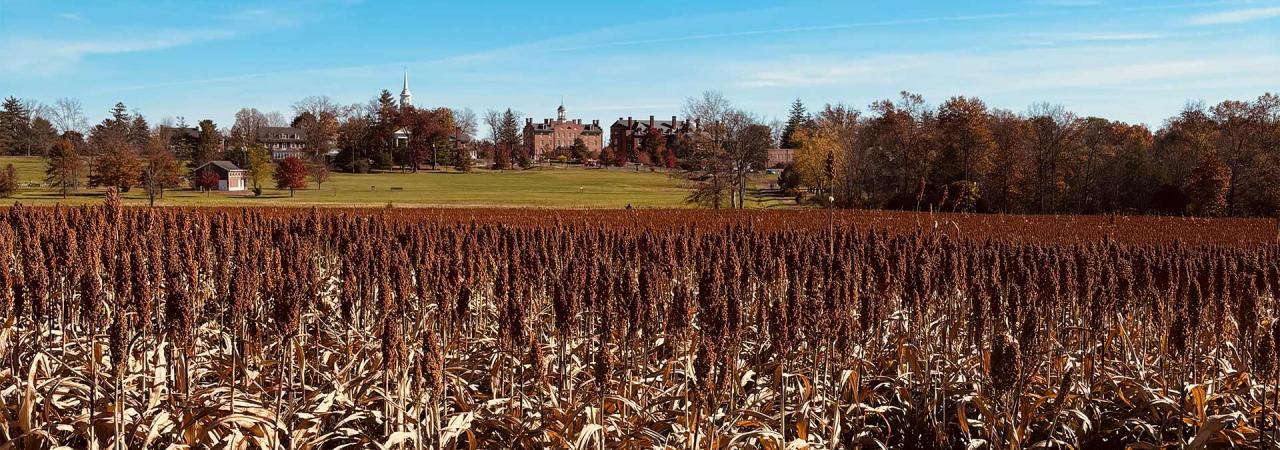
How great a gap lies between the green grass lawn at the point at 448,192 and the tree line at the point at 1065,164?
17.1m

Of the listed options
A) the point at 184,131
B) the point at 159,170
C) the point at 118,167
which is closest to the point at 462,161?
the point at 184,131

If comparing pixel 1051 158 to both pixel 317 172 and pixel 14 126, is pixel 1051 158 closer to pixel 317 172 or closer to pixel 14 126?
pixel 317 172

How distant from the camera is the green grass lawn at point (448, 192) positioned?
60.2 m

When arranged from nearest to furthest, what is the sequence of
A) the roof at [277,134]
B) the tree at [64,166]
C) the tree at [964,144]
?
the tree at [964,144], the tree at [64,166], the roof at [277,134]

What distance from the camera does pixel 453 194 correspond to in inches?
2975

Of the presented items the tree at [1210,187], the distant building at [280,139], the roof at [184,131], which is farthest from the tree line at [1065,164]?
the distant building at [280,139]

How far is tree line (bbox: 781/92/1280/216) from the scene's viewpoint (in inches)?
1935

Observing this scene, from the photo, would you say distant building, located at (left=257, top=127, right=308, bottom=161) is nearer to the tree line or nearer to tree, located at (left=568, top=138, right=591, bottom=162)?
tree, located at (left=568, top=138, right=591, bottom=162)

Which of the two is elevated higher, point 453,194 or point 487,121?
point 487,121

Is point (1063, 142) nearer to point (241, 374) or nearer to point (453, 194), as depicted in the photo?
point (453, 194)

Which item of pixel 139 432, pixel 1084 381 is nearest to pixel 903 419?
pixel 1084 381

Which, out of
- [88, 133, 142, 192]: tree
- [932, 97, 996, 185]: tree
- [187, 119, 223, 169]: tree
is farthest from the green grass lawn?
[932, 97, 996, 185]: tree

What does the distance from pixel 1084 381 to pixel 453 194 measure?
2838 inches

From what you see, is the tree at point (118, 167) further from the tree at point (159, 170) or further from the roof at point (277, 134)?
the roof at point (277, 134)
